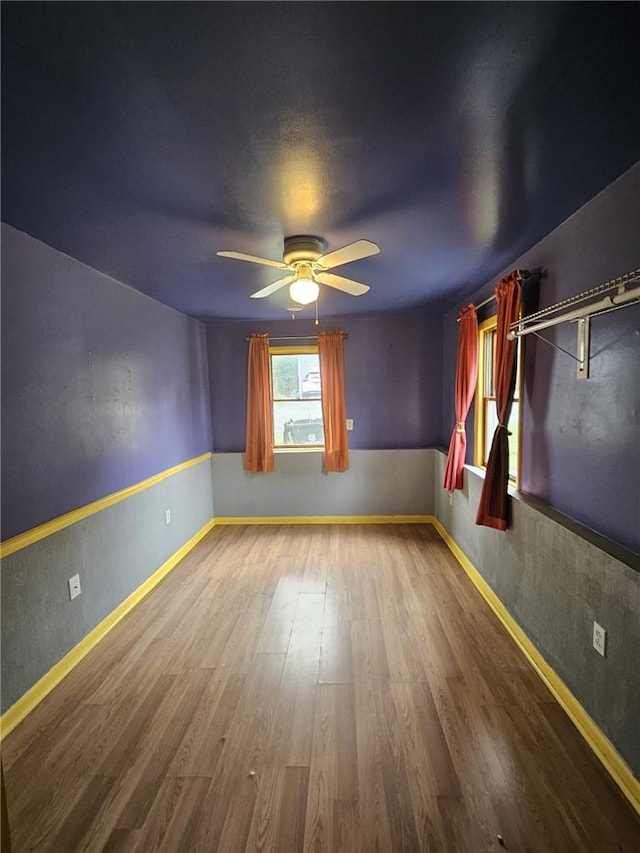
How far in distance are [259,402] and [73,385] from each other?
2207 mm

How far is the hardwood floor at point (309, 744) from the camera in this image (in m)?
1.31

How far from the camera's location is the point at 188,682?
201 centimetres

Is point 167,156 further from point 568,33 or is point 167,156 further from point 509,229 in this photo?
point 509,229

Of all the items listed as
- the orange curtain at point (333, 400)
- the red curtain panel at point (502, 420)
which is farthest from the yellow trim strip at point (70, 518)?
the red curtain panel at point (502, 420)

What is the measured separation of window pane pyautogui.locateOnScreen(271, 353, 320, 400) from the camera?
445 cm

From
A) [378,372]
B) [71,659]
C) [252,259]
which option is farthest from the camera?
[378,372]

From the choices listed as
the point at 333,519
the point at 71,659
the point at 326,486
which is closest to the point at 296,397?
the point at 326,486

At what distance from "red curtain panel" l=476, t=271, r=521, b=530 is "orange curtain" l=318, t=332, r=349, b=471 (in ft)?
6.71

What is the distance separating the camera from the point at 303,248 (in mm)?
2010

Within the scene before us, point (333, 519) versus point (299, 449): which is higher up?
point (299, 449)

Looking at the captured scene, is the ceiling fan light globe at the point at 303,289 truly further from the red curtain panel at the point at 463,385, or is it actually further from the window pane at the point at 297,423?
the window pane at the point at 297,423

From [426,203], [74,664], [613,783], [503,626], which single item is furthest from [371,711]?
[426,203]

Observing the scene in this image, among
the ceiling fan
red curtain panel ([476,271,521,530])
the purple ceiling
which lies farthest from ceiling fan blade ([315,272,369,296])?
red curtain panel ([476,271,521,530])

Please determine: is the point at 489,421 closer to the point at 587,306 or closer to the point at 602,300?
the point at 587,306
